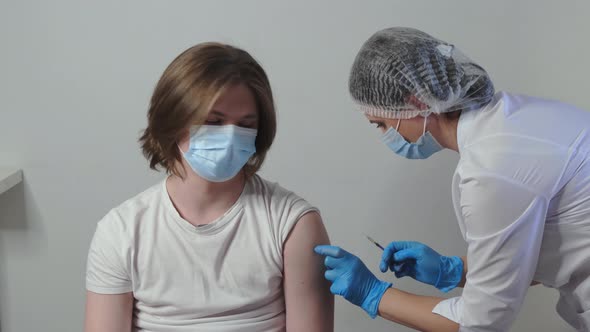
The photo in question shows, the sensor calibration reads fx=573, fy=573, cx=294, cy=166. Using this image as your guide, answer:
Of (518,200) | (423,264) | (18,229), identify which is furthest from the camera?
(18,229)

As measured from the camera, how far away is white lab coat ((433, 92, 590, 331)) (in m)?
1.13

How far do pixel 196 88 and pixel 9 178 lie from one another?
924mm

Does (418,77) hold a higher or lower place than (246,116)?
higher

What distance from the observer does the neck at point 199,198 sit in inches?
52.3

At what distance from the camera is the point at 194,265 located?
1.28m

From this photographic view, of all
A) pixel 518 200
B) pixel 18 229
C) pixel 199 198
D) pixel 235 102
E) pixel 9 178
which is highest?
pixel 235 102

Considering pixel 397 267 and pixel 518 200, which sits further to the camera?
pixel 397 267

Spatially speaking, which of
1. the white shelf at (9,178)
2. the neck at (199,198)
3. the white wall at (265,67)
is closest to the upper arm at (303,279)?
the neck at (199,198)

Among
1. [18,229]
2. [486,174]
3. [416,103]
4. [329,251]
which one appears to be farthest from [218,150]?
[18,229]

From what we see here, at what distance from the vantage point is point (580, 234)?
120cm

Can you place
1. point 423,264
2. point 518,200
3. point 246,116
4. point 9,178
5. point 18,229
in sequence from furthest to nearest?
point 18,229
point 9,178
point 423,264
point 246,116
point 518,200

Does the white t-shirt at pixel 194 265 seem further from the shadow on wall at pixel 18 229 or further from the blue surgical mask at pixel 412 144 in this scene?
the shadow on wall at pixel 18 229

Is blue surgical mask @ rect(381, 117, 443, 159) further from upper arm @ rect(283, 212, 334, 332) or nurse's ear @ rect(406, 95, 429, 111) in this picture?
upper arm @ rect(283, 212, 334, 332)

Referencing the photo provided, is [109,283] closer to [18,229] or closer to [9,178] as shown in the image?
[9,178]
